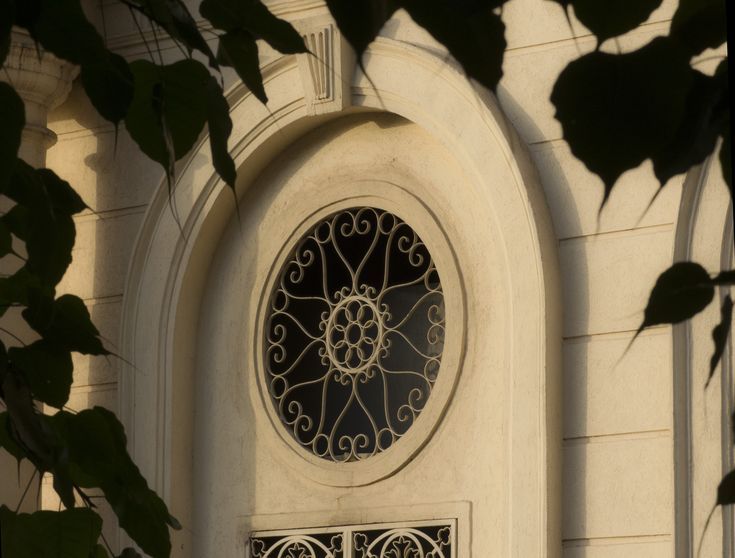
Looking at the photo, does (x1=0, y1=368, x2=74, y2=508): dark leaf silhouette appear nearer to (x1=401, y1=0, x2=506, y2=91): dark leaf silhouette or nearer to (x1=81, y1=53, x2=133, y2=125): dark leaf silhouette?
(x1=81, y1=53, x2=133, y2=125): dark leaf silhouette

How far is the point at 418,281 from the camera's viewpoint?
6.86 metres

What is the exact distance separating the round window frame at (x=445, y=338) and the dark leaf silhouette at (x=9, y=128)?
18.2 feet

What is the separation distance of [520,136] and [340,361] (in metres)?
1.36

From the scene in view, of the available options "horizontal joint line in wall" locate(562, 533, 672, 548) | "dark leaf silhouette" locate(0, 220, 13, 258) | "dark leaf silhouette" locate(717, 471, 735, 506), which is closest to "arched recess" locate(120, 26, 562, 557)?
"horizontal joint line in wall" locate(562, 533, 672, 548)

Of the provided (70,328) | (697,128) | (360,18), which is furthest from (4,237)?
(697,128)

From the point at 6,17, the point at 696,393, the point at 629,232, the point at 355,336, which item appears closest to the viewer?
the point at 6,17

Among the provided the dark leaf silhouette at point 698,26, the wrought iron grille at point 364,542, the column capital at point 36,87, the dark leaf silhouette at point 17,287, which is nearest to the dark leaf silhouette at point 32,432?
the dark leaf silhouette at point 17,287

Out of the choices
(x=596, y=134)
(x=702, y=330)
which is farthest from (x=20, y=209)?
(x=702, y=330)

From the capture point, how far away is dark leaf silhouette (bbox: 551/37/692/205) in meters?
0.75

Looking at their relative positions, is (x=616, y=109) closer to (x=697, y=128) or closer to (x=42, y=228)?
(x=697, y=128)

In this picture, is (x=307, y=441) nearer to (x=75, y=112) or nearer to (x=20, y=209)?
(x=75, y=112)

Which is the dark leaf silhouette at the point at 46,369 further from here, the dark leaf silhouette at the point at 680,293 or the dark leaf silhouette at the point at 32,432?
the dark leaf silhouette at the point at 680,293

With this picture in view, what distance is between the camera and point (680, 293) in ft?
2.50

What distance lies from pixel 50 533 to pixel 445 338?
542 centimetres
